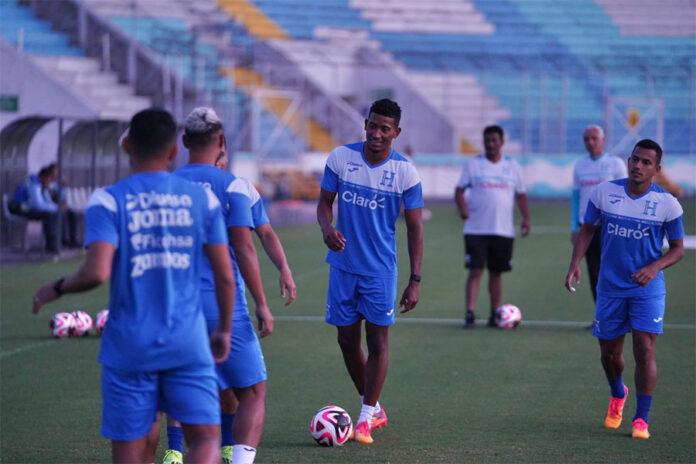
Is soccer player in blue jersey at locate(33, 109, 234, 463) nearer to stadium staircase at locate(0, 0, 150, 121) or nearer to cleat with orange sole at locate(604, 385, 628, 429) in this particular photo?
cleat with orange sole at locate(604, 385, 628, 429)

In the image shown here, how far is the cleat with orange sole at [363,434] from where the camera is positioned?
26.0 ft

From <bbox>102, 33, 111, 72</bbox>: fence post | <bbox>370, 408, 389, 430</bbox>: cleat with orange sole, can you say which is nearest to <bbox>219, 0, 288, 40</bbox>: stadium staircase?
<bbox>102, 33, 111, 72</bbox>: fence post

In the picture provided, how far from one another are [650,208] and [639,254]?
31cm

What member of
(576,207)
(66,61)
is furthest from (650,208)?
(66,61)

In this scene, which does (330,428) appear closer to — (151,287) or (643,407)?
(643,407)

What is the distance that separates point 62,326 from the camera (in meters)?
12.3

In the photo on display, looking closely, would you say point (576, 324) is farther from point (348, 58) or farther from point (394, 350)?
point (348, 58)

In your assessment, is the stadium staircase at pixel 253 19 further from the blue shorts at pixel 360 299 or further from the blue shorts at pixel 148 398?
the blue shorts at pixel 148 398

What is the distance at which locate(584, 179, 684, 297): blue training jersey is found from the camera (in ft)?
26.9

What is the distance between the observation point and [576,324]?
1374 cm

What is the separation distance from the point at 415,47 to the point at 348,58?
3.62m

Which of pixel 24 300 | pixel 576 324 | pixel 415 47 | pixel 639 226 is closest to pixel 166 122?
pixel 639 226

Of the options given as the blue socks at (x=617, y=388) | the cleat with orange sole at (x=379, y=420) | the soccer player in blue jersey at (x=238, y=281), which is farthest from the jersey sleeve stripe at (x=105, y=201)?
the blue socks at (x=617, y=388)

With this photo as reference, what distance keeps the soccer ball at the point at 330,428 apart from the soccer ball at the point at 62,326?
508cm
